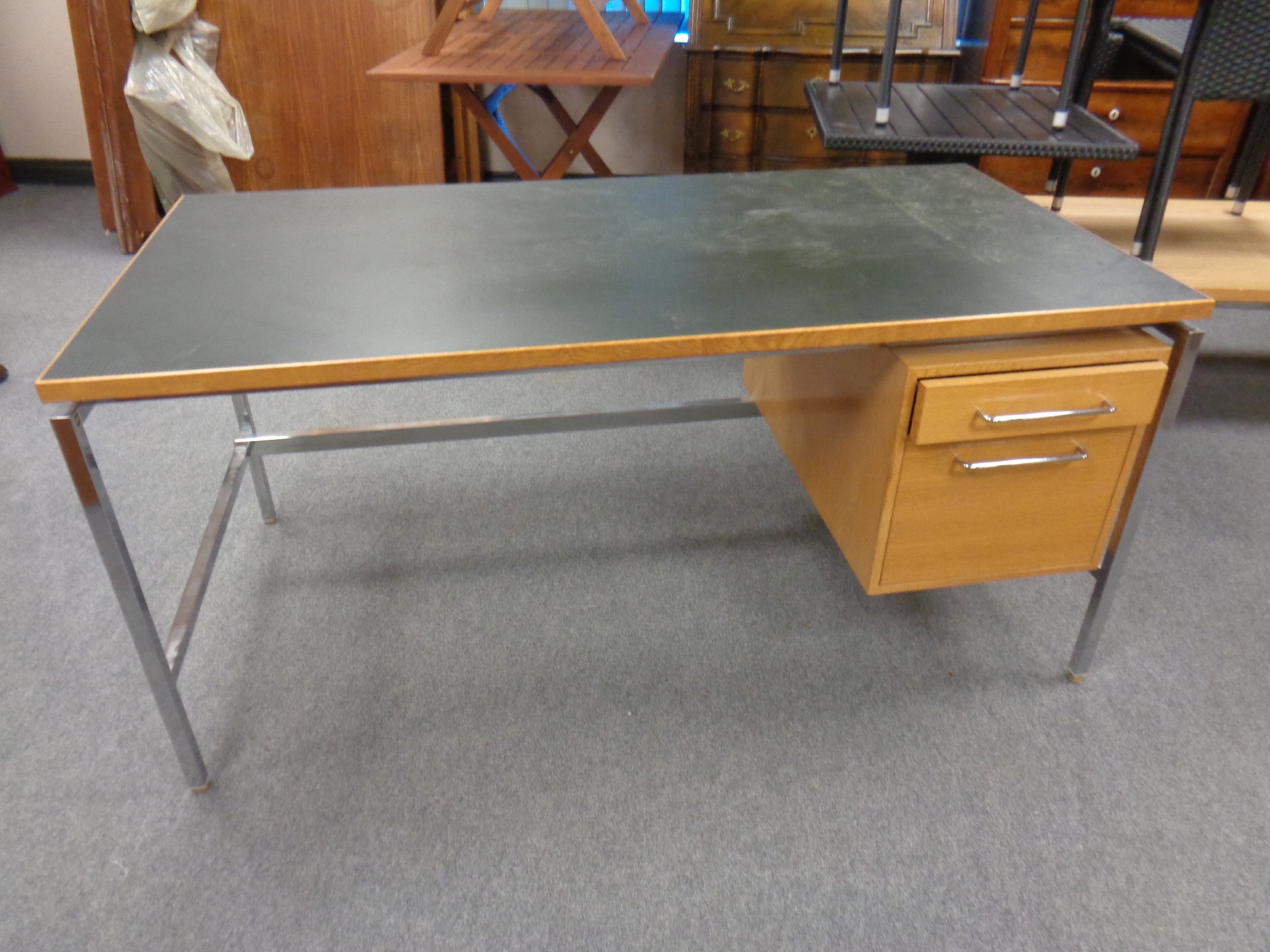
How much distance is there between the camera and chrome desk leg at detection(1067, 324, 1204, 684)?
4.31ft

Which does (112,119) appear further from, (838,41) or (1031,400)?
(1031,400)

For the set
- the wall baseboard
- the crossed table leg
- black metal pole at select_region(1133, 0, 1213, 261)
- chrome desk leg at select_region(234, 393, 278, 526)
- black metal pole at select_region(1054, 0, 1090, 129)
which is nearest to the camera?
black metal pole at select_region(1054, 0, 1090, 129)

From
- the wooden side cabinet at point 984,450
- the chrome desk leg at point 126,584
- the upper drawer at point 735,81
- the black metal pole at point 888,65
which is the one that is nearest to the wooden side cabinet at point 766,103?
the upper drawer at point 735,81

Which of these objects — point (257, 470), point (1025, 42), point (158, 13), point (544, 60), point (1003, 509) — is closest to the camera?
point (1003, 509)

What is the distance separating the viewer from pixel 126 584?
1237 millimetres

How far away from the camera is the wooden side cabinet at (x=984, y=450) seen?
1274 millimetres

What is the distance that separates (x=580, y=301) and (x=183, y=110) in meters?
2.48

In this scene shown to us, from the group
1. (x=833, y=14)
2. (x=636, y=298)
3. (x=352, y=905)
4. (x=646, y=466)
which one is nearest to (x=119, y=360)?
(x=636, y=298)

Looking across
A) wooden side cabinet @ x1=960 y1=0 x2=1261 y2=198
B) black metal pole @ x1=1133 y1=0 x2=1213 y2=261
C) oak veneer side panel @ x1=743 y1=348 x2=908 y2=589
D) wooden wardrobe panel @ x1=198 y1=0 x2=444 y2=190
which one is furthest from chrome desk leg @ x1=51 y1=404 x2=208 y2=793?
wooden side cabinet @ x1=960 y1=0 x2=1261 y2=198

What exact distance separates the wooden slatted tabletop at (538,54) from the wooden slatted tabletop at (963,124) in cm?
59

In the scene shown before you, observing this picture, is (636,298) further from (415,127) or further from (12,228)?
(12,228)

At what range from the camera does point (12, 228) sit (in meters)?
3.50

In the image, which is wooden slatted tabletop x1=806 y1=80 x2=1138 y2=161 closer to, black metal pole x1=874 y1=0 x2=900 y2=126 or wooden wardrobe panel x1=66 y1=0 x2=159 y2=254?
black metal pole x1=874 y1=0 x2=900 y2=126

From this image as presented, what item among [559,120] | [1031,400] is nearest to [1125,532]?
[1031,400]
